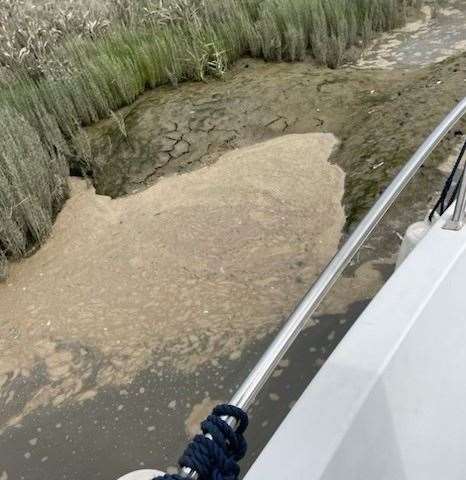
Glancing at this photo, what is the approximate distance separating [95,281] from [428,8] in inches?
203

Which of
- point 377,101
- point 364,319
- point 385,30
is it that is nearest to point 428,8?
point 385,30

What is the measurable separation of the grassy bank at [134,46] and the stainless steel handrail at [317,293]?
322 centimetres

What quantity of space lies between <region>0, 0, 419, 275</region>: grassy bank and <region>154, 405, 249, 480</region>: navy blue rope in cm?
352

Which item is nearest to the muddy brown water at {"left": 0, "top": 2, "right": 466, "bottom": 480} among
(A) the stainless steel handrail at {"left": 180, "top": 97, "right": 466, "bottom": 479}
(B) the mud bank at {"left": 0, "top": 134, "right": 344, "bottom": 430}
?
(B) the mud bank at {"left": 0, "top": 134, "right": 344, "bottom": 430}

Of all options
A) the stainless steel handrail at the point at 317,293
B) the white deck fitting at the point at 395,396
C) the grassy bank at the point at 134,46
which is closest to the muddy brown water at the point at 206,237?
the grassy bank at the point at 134,46

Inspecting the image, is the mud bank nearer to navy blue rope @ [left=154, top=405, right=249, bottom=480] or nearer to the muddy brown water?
the muddy brown water

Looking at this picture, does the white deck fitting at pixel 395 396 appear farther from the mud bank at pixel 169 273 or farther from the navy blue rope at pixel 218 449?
the mud bank at pixel 169 273

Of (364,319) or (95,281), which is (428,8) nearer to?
(95,281)

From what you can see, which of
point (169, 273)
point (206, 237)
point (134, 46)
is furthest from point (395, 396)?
point (134, 46)

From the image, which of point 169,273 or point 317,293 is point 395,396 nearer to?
Result: point 317,293

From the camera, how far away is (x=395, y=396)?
145cm

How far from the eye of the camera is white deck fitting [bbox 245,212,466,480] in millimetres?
1290

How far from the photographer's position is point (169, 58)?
5.58m

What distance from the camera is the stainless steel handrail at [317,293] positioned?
1.29 meters
